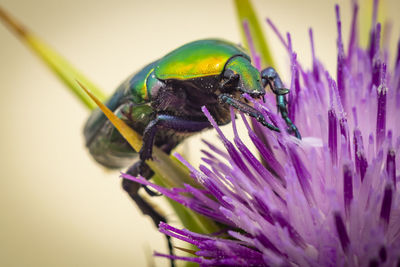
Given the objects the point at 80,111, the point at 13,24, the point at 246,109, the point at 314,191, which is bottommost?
the point at 80,111

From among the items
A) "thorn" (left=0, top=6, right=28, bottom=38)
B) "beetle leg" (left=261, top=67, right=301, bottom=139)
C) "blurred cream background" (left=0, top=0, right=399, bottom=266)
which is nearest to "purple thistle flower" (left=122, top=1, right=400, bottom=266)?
"beetle leg" (left=261, top=67, right=301, bottom=139)

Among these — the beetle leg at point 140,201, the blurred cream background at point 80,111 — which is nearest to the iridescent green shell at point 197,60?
the beetle leg at point 140,201

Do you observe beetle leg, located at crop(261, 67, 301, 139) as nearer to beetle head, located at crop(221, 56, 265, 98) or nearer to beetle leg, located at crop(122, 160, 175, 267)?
beetle head, located at crop(221, 56, 265, 98)

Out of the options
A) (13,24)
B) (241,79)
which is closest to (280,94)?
(241,79)

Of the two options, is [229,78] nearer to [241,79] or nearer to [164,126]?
[241,79]

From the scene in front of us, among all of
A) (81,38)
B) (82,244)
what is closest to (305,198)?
(82,244)

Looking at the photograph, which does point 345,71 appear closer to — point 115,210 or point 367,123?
point 367,123
